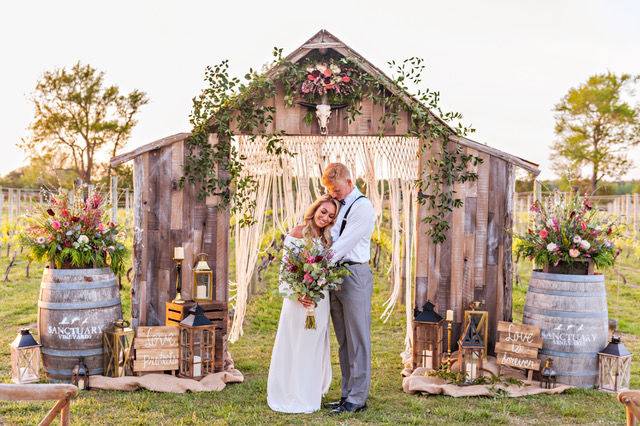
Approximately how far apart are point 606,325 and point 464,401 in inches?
53.2

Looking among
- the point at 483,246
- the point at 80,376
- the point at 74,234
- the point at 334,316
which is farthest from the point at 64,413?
the point at 483,246

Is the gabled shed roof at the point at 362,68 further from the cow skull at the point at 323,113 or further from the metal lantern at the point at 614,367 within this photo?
the metal lantern at the point at 614,367

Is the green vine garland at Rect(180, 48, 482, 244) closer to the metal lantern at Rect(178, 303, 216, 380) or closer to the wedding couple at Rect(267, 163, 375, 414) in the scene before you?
the metal lantern at Rect(178, 303, 216, 380)

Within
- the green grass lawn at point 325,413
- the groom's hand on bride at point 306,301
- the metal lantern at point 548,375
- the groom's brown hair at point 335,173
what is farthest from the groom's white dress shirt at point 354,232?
the metal lantern at point 548,375

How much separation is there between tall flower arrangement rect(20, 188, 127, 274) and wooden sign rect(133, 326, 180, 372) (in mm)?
670

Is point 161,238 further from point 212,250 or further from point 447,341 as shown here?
point 447,341

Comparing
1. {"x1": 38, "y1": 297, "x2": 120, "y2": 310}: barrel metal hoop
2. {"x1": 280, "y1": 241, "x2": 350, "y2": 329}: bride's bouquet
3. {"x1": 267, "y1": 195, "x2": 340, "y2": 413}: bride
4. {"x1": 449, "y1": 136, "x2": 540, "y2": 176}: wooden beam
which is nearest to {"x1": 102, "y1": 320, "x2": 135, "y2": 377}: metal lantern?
{"x1": 38, "y1": 297, "x2": 120, "y2": 310}: barrel metal hoop

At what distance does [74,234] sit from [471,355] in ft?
10.6

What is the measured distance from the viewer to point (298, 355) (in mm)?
4629

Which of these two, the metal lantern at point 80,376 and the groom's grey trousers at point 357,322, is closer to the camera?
the groom's grey trousers at point 357,322

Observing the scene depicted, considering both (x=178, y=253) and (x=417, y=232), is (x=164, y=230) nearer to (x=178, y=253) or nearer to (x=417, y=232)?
(x=178, y=253)

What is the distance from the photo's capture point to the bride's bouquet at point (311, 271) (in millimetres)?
4297

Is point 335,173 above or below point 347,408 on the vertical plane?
above

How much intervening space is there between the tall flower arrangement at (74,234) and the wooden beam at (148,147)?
34 cm
